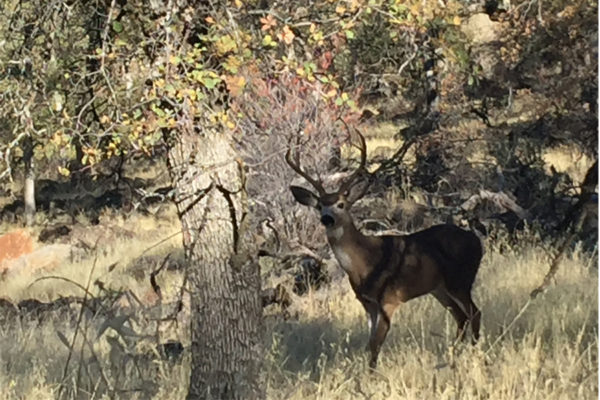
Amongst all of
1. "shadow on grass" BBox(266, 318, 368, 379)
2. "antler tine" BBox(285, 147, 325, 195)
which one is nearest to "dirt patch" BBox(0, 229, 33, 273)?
"shadow on grass" BBox(266, 318, 368, 379)

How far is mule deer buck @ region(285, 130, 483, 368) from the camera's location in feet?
28.1

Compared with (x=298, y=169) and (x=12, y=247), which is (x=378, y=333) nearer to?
(x=298, y=169)

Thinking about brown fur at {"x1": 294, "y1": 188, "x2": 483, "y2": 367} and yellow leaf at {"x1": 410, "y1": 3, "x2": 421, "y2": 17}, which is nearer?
yellow leaf at {"x1": 410, "y1": 3, "x2": 421, "y2": 17}

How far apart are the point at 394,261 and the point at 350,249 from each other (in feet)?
1.30

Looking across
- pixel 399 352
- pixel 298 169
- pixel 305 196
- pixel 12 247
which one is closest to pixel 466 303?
pixel 399 352

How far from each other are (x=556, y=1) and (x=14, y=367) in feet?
45.2

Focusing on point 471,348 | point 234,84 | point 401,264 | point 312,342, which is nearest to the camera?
point 234,84

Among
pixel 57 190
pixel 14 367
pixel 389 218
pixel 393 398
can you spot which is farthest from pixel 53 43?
pixel 57 190

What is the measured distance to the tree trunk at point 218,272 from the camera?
641cm

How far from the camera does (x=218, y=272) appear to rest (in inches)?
255

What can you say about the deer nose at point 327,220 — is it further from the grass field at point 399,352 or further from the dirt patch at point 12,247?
the dirt patch at point 12,247

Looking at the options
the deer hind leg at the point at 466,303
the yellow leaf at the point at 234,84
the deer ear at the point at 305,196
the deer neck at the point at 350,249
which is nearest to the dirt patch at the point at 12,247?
the deer ear at the point at 305,196

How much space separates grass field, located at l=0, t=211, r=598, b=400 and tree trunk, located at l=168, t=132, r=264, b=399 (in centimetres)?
37

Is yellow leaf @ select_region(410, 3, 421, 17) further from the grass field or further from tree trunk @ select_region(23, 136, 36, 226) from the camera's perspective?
tree trunk @ select_region(23, 136, 36, 226)
